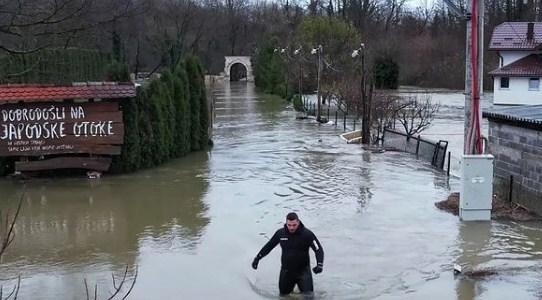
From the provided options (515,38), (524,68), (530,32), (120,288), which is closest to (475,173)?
(120,288)

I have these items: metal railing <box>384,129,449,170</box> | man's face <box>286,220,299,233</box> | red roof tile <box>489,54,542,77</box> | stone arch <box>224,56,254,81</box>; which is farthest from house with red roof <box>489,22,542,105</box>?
stone arch <box>224,56,254,81</box>

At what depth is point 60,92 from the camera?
2145cm

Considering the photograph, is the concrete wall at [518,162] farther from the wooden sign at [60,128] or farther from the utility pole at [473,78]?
the wooden sign at [60,128]

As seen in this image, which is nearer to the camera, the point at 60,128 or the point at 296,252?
the point at 296,252

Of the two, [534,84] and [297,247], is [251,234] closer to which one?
[297,247]

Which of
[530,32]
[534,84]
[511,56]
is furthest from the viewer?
[511,56]

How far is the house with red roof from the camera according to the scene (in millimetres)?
54094

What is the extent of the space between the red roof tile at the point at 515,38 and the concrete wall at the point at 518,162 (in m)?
40.9

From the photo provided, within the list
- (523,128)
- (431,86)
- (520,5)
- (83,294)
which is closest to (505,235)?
(523,128)

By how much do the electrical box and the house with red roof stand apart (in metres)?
40.8

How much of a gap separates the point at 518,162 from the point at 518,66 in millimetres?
41661

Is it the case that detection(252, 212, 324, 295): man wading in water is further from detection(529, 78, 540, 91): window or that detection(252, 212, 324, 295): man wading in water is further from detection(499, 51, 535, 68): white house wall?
detection(499, 51, 535, 68): white house wall

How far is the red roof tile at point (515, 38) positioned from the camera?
186 feet

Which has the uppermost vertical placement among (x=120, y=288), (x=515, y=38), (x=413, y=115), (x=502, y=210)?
(x=515, y=38)
